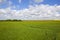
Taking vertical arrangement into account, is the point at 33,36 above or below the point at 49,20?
below

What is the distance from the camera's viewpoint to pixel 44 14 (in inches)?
131

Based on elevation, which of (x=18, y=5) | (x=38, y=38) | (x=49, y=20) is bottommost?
(x=38, y=38)

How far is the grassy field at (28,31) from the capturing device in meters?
3.32

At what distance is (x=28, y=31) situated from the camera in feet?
11.0

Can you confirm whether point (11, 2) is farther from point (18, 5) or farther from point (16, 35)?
point (16, 35)

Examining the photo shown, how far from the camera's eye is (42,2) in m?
3.35

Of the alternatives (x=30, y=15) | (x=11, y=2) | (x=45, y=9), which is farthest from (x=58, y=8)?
(x=11, y=2)

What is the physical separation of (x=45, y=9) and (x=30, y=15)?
269mm

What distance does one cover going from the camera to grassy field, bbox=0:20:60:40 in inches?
131

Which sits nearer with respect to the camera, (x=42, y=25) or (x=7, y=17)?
(x=7, y=17)

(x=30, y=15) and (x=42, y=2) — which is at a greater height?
(x=42, y=2)

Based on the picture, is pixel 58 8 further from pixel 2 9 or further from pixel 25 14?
pixel 2 9

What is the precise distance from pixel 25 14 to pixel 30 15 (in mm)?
90

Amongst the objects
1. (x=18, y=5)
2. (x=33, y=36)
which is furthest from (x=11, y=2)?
(x=33, y=36)
